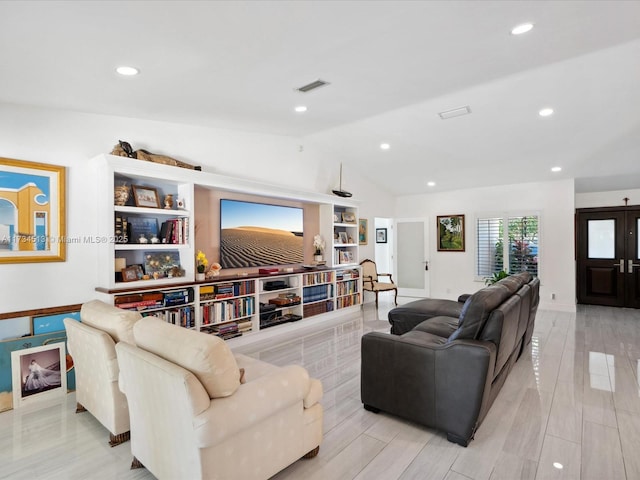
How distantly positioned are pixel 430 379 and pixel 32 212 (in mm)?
3614

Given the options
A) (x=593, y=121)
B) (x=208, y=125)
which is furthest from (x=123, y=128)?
(x=593, y=121)

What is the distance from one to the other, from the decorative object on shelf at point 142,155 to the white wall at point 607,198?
790 centimetres

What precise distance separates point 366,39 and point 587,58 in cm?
237

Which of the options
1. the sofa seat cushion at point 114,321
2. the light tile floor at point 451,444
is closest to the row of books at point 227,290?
the light tile floor at point 451,444

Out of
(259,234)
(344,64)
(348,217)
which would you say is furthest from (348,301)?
(344,64)

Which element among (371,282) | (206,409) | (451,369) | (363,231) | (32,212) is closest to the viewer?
(206,409)

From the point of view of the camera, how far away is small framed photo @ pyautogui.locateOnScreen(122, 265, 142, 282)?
357cm

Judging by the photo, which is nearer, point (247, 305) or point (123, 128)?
point (123, 128)

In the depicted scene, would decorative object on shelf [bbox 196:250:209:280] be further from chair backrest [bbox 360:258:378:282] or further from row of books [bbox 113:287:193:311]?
chair backrest [bbox 360:258:378:282]

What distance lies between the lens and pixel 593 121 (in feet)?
14.9

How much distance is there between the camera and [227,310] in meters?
4.33

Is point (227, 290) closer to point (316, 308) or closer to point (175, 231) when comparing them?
point (175, 231)

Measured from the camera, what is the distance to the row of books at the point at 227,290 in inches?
163

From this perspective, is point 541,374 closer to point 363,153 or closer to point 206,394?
point 206,394
